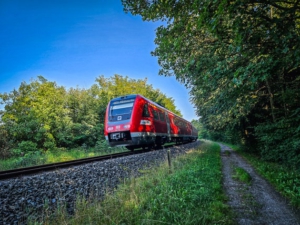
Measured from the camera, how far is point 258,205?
361cm

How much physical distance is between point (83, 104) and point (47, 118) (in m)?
6.22

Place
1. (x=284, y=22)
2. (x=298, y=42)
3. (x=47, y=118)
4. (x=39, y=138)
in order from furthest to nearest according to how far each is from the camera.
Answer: (x=47, y=118) → (x=39, y=138) → (x=284, y=22) → (x=298, y=42)

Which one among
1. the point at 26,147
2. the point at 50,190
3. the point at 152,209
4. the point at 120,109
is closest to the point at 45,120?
the point at 26,147

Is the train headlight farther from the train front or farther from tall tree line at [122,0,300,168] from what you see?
tall tree line at [122,0,300,168]

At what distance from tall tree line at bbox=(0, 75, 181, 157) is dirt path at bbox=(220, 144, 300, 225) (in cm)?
1368

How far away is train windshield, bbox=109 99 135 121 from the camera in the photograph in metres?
9.68

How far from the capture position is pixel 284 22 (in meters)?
4.08

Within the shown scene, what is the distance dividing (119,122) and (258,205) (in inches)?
291

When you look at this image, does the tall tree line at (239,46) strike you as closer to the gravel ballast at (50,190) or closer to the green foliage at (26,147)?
the gravel ballast at (50,190)

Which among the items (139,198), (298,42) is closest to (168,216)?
(139,198)

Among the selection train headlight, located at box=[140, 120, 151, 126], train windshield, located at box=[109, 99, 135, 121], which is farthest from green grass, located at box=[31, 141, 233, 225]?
train windshield, located at box=[109, 99, 135, 121]

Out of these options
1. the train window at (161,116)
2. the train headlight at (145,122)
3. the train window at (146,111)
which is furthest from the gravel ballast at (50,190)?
the train window at (161,116)

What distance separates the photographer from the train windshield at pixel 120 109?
968cm

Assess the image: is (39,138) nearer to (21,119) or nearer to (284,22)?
(21,119)
